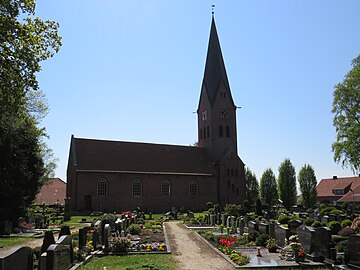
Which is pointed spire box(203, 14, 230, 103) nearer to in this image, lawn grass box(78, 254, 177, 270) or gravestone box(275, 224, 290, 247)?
gravestone box(275, 224, 290, 247)

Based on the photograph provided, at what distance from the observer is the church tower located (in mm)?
48188

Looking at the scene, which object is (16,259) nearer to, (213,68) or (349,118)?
(349,118)

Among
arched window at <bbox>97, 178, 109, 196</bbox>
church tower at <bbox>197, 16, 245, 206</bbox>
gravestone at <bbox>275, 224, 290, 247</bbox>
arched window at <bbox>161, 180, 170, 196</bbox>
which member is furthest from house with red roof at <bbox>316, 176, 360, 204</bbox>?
gravestone at <bbox>275, 224, 290, 247</bbox>

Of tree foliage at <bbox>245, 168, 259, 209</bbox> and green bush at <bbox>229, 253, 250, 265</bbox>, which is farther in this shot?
tree foliage at <bbox>245, 168, 259, 209</bbox>

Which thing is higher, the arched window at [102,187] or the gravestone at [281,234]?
the arched window at [102,187]

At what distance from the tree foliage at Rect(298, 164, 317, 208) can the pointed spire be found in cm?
2026

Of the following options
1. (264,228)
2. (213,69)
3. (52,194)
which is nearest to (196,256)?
(264,228)

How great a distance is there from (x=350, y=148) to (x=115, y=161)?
84.1 ft

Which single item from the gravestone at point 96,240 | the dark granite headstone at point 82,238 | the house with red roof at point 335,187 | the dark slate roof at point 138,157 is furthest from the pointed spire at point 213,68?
the dark granite headstone at point 82,238

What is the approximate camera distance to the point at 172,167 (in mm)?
46688

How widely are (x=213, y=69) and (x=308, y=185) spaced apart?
2462 centimetres

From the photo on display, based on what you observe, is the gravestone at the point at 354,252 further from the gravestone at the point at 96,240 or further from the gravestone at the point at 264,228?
the gravestone at the point at 96,240

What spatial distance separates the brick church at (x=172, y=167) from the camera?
135ft

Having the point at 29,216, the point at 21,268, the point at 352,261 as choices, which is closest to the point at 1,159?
the point at 29,216
